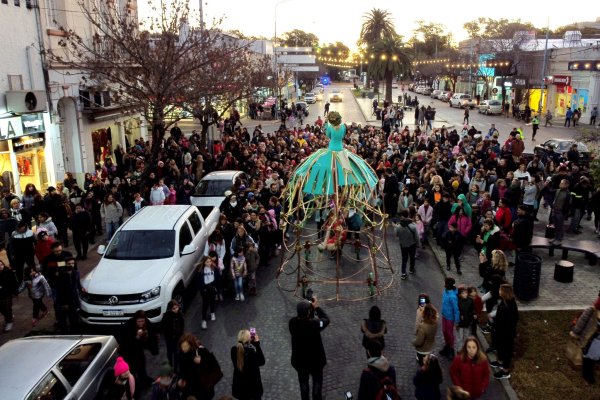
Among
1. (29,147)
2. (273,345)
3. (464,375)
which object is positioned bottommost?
(273,345)

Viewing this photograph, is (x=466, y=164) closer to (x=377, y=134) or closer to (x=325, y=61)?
(x=377, y=134)

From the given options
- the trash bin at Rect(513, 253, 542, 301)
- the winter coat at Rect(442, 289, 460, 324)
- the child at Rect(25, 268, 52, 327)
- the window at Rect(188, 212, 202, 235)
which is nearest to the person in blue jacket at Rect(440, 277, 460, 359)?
the winter coat at Rect(442, 289, 460, 324)

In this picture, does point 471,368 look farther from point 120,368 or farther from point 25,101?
point 25,101

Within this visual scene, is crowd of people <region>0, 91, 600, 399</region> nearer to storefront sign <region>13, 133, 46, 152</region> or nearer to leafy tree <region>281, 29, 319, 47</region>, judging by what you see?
storefront sign <region>13, 133, 46, 152</region>

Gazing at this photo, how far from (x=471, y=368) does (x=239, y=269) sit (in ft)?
18.2

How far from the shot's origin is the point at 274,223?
Result: 536 inches

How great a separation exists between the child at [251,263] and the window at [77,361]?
4.41 meters

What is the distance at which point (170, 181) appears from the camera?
722 inches

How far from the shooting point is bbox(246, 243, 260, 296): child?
1144cm

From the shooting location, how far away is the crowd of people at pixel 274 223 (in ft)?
27.1

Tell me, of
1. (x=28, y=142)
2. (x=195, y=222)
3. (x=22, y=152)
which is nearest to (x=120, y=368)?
(x=195, y=222)

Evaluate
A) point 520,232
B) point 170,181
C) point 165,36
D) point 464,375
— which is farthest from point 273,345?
point 165,36

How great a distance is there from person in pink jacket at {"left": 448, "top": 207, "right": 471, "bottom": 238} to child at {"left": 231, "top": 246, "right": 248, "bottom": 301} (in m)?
5.34

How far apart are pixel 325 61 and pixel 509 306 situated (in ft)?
417
